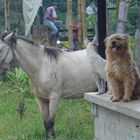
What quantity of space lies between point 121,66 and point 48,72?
3318 millimetres

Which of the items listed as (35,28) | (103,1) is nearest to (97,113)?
(103,1)

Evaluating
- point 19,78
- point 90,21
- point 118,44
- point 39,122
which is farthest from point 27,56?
point 90,21

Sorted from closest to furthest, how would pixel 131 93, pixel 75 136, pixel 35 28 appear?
1. pixel 131 93
2. pixel 75 136
3. pixel 35 28

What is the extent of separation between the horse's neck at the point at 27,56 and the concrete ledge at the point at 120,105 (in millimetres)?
2288

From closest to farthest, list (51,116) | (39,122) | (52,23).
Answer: (51,116) → (39,122) → (52,23)

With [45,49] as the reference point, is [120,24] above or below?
above

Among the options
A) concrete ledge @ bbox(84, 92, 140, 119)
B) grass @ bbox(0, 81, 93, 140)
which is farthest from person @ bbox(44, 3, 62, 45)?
concrete ledge @ bbox(84, 92, 140, 119)

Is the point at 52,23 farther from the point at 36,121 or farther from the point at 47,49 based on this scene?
the point at 47,49

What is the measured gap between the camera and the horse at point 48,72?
29.8ft

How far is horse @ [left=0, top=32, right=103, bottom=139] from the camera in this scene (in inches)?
357

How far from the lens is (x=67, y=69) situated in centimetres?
948

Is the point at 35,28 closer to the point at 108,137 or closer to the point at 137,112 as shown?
the point at 108,137

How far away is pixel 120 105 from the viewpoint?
20.1 ft

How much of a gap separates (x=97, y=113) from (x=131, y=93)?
102 cm
